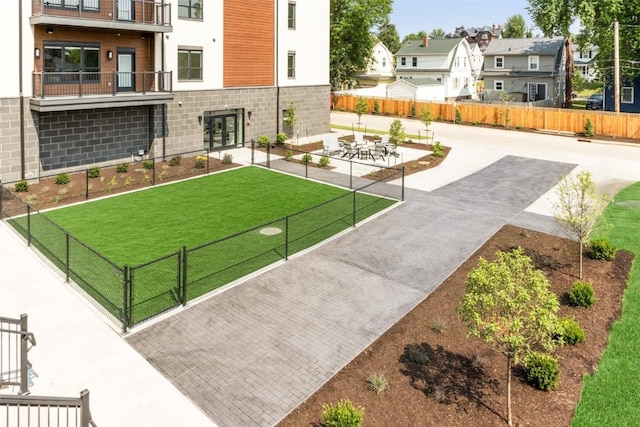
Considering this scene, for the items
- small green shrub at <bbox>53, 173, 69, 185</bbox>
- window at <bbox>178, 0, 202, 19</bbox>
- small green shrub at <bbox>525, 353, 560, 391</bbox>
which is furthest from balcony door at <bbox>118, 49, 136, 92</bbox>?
small green shrub at <bbox>525, 353, 560, 391</bbox>

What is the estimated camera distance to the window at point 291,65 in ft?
116

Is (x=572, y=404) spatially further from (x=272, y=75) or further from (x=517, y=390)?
(x=272, y=75)

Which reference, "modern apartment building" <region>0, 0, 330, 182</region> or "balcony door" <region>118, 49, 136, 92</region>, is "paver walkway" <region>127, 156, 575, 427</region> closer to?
"modern apartment building" <region>0, 0, 330, 182</region>

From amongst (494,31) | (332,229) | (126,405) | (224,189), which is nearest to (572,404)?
(126,405)

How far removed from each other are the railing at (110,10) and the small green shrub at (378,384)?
21540mm

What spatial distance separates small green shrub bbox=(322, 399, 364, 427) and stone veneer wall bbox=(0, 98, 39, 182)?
20823mm

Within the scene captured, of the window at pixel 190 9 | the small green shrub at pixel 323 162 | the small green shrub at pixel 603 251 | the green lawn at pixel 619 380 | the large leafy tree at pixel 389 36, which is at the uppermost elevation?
the large leafy tree at pixel 389 36

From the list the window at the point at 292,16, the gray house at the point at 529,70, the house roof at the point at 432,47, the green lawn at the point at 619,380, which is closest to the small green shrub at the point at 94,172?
the window at the point at 292,16

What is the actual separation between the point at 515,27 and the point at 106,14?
126439 millimetres

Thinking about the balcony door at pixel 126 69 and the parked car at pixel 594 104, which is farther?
the parked car at pixel 594 104

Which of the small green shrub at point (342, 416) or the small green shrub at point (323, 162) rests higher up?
the small green shrub at point (323, 162)

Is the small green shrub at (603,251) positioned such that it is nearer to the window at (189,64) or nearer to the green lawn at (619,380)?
the green lawn at (619,380)

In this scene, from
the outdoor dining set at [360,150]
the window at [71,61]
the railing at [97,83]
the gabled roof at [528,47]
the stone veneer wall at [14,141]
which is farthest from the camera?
the gabled roof at [528,47]

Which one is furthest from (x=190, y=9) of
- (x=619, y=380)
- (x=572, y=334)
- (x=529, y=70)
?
(x=529, y=70)
